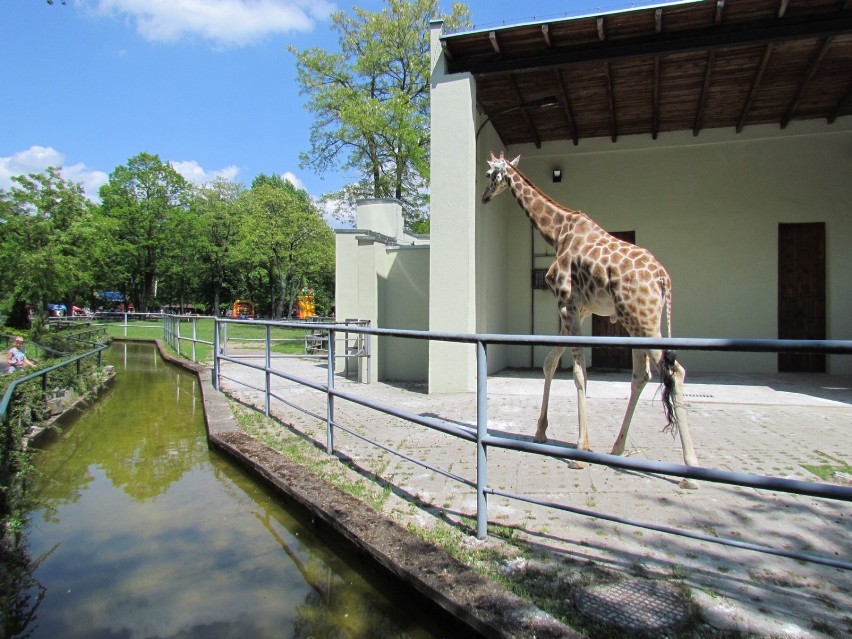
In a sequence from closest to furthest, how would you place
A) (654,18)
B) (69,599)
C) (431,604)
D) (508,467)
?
(431,604) < (69,599) < (508,467) < (654,18)

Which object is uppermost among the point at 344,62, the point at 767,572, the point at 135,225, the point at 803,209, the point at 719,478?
the point at 344,62

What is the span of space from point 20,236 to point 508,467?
2082 centimetres

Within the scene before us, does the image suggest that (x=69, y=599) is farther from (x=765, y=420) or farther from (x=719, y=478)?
(x=765, y=420)

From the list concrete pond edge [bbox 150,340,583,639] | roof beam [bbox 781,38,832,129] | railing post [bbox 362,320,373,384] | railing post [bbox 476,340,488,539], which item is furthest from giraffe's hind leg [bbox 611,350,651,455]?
roof beam [bbox 781,38,832,129]

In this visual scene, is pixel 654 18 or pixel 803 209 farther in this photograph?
pixel 803 209

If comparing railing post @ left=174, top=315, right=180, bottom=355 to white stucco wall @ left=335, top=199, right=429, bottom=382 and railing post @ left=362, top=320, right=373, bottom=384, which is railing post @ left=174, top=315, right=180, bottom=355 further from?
railing post @ left=362, top=320, right=373, bottom=384

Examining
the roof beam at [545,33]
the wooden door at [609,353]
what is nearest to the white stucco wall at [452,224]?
the roof beam at [545,33]

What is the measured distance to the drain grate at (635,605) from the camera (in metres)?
2.14

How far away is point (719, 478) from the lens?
81.7 inches

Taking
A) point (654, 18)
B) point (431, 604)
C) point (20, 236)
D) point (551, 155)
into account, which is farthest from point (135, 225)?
point (431, 604)

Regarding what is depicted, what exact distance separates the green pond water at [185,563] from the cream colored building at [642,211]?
14.5ft

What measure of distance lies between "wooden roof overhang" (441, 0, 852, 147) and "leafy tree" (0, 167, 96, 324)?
16.3 meters

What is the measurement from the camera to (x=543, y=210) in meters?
5.25

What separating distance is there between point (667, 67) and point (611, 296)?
230 inches
